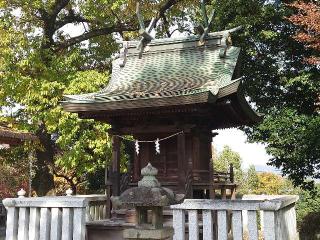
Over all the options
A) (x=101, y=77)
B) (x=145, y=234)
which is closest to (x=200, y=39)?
(x=101, y=77)

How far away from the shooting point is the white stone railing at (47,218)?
8812 millimetres

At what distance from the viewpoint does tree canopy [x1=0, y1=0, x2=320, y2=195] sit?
16.1 m

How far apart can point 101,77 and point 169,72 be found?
14.1 ft

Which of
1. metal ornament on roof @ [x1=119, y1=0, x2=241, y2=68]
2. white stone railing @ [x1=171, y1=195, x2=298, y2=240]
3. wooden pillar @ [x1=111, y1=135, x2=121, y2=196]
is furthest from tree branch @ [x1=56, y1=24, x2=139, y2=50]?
white stone railing @ [x1=171, y1=195, x2=298, y2=240]

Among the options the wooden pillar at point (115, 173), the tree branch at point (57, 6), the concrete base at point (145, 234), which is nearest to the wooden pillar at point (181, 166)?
the wooden pillar at point (115, 173)

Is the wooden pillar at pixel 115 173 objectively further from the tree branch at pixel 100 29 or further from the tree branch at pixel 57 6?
the tree branch at pixel 57 6

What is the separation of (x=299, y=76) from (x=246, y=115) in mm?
4606

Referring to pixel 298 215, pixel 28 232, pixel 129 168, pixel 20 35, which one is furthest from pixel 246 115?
pixel 20 35

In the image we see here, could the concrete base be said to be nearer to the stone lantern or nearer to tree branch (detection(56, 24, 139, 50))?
the stone lantern

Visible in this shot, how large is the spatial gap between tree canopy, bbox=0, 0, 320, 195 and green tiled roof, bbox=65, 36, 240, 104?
2695 mm

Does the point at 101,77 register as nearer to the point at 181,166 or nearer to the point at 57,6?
the point at 57,6

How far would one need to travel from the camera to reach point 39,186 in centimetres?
1828

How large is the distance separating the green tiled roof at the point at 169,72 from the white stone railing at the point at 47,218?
12.1ft

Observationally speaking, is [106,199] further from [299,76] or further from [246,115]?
[299,76]
